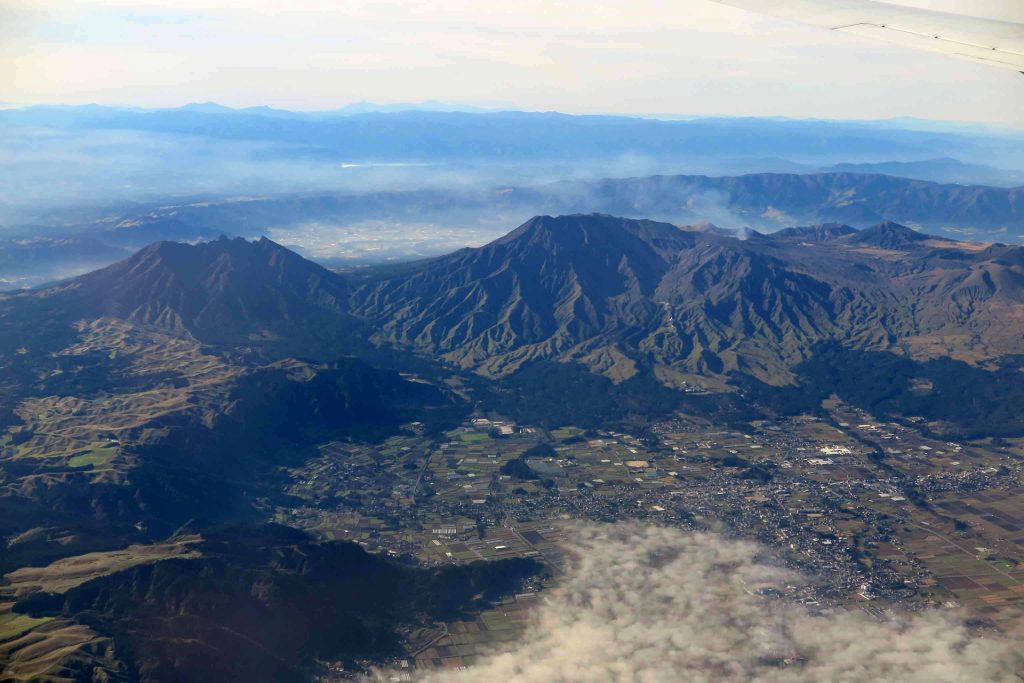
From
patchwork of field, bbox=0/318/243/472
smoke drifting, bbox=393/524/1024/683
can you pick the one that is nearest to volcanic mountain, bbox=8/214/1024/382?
patchwork of field, bbox=0/318/243/472

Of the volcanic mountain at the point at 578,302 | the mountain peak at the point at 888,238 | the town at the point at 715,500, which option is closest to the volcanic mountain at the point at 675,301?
the volcanic mountain at the point at 578,302

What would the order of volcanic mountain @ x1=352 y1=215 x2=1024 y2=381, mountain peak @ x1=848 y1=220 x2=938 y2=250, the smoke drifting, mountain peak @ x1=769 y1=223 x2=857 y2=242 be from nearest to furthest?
1. the smoke drifting
2. volcanic mountain @ x1=352 y1=215 x2=1024 y2=381
3. mountain peak @ x1=848 y1=220 x2=938 y2=250
4. mountain peak @ x1=769 y1=223 x2=857 y2=242

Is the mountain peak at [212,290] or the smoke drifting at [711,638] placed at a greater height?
the mountain peak at [212,290]

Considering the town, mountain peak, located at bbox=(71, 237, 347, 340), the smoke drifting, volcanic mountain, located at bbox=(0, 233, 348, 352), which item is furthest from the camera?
mountain peak, located at bbox=(71, 237, 347, 340)

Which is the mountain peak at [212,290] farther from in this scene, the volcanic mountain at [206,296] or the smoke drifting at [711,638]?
the smoke drifting at [711,638]

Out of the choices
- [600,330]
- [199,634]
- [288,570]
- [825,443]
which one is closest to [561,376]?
[600,330]

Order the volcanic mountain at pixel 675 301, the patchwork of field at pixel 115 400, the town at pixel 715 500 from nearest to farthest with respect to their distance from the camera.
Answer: the town at pixel 715 500 → the patchwork of field at pixel 115 400 → the volcanic mountain at pixel 675 301

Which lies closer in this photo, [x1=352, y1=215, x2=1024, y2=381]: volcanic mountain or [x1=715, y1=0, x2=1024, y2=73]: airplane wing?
[x1=715, y1=0, x2=1024, y2=73]: airplane wing

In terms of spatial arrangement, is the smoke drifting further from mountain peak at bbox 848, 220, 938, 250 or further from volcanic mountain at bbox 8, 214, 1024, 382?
mountain peak at bbox 848, 220, 938, 250

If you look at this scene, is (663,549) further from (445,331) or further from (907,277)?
(907,277)

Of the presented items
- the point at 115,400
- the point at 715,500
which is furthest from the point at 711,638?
the point at 115,400
